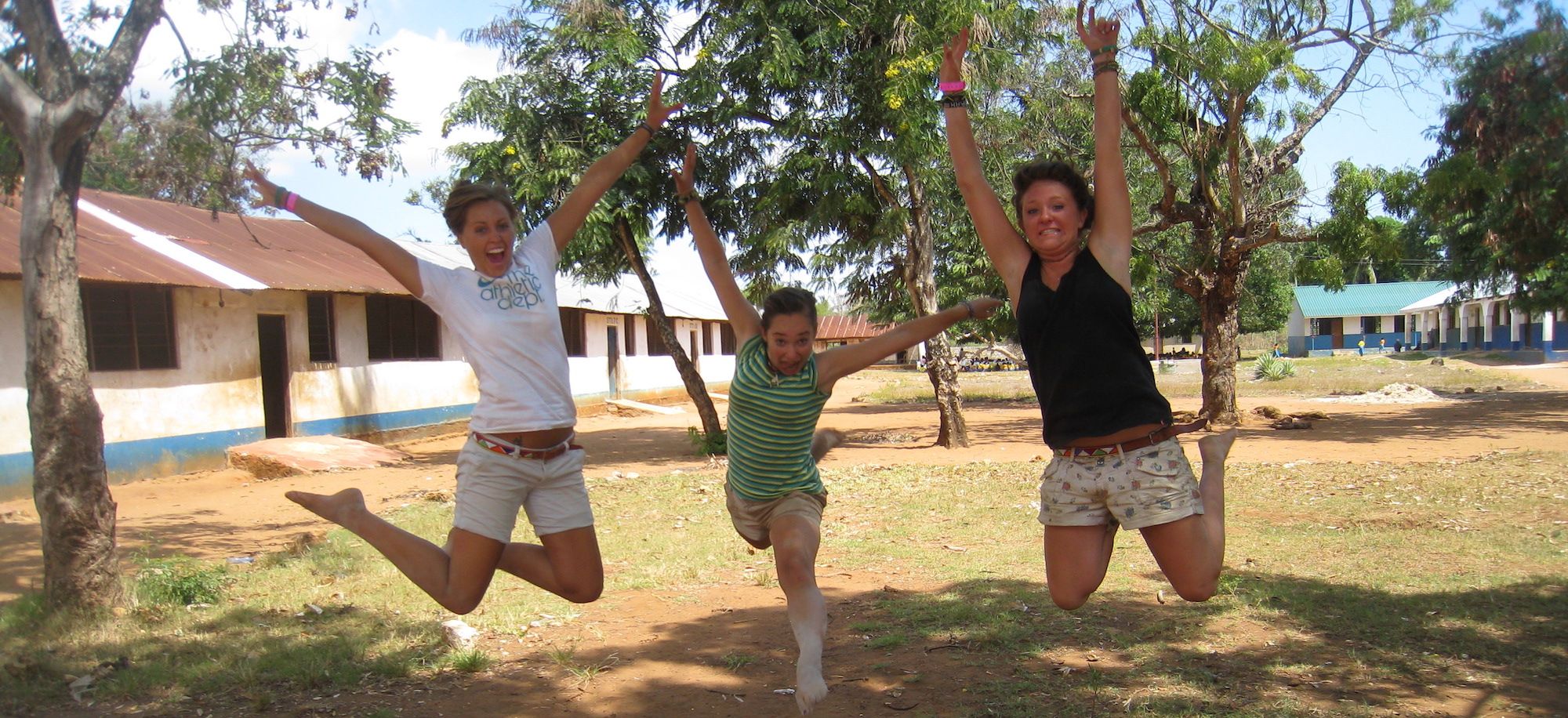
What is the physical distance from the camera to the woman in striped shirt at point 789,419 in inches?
146

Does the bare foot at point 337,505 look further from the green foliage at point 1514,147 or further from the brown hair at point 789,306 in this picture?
the green foliage at point 1514,147

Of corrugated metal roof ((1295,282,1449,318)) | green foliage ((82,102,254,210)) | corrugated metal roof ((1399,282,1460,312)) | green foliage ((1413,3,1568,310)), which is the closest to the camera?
green foliage ((82,102,254,210))

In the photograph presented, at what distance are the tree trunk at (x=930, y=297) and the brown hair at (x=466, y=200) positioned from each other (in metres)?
10.7

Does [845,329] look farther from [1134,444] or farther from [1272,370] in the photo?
[1134,444]

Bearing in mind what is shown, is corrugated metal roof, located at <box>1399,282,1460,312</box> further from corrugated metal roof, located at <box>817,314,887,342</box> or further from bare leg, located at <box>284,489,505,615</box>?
bare leg, located at <box>284,489,505,615</box>

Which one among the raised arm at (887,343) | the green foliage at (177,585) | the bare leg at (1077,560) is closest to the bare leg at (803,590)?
the raised arm at (887,343)

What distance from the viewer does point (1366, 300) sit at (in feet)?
188

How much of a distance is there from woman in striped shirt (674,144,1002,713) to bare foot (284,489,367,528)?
4.56ft

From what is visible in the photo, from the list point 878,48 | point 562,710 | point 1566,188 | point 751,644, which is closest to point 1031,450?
point 878,48

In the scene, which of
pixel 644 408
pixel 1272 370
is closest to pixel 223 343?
pixel 644 408

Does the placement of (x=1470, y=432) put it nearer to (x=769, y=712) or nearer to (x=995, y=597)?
(x=995, y=597)

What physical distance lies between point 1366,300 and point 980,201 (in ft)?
203

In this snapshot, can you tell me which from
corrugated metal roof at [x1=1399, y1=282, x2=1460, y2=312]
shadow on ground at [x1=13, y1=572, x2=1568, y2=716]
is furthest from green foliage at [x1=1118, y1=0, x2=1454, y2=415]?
corrugated metal roof at [x1=1399, y1=282, x2=1460, y2=312]

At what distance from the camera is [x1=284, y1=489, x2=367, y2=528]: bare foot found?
3930 millimetres
